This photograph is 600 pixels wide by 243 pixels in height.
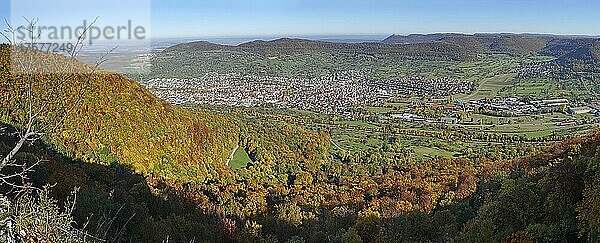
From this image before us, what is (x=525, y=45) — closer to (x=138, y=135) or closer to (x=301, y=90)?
(x=301, y=90)

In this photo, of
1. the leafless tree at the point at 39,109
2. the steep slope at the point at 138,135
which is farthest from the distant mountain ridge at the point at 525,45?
the leafless tree at the point at 39,109

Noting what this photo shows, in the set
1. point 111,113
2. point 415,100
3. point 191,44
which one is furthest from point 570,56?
point 111,113

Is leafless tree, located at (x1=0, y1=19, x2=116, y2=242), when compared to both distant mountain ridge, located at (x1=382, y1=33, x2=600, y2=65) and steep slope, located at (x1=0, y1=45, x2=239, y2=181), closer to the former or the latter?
steep slope, located at (x1=0, y1=45, x2=239, y2=181)

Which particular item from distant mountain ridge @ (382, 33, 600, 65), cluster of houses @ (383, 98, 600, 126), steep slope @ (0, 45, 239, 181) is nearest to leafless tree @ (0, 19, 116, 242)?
steep slope @ (0, 45, 239, 181)

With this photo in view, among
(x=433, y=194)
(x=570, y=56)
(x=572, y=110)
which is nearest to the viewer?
(x=433, y=194)

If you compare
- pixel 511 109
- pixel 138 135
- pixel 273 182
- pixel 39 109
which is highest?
pixel 39 109

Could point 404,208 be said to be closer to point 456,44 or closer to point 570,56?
point 570,56

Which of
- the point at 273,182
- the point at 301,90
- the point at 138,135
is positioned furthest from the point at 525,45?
the point at 138,135

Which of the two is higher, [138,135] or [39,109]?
[39,109]
